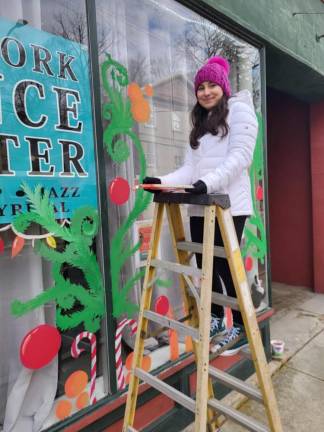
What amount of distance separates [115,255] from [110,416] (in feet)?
3.14

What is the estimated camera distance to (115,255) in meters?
2.36

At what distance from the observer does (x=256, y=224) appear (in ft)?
11.3

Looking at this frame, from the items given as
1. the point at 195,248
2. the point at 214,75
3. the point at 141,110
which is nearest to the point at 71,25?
the point at 141,110

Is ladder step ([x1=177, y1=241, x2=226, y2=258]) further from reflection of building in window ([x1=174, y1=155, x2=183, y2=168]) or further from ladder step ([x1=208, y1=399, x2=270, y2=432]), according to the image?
reflection of building in window ([x1=174, y1=155, x2=183, y2=168])

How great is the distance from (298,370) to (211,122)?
2659 millimetres

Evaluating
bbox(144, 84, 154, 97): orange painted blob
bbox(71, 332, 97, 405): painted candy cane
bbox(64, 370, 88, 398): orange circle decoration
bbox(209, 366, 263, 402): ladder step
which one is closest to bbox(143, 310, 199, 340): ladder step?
bbox(209, 366, 263, 402): ladder step

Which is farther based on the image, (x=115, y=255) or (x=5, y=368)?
(x=115, y=255)

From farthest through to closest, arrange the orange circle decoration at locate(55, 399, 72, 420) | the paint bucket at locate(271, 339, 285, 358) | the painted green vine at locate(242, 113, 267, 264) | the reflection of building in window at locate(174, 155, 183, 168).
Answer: the paint bucket at locate(271, 339, 285, 358), the painted green vine at locate(242, 113, 267, 264), the reflection of building in window at locate(174, 155, 183, 168), the orange circle decoration at locate(55, 399, 72, 420)

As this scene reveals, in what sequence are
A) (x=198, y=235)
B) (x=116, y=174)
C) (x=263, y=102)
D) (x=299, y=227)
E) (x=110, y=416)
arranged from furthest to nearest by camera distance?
(x=299, y=227) < (x=263, y=102) < (x=116, y=174) < (x=110, y=416) < (x=198, y=235)

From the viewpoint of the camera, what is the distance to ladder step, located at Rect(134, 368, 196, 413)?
1566mm

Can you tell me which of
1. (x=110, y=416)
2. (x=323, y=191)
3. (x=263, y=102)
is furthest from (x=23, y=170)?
(x=323, y=191)

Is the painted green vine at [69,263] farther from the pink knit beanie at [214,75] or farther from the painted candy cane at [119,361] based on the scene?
the pink knit beanie at [214,75]

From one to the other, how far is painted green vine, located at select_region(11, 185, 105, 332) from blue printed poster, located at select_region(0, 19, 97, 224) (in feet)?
0.17

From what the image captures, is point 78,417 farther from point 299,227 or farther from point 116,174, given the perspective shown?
point 299,227
